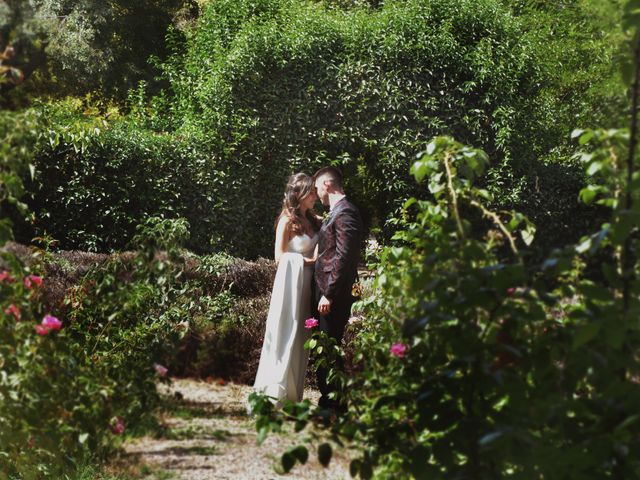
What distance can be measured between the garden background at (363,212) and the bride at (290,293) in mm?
281

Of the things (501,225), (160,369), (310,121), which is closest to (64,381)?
(160,369)

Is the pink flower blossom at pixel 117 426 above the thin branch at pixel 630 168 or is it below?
below

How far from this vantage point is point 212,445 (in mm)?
3279

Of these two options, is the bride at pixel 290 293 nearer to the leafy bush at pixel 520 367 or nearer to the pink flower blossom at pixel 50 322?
the pink flower blossom at pixel 50 322

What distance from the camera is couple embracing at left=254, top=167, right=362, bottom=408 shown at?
4.96 meters

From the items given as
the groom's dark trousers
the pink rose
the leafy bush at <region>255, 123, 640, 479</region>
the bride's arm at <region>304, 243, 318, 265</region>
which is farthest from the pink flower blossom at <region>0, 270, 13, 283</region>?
the bride's arm at <region>304, 243, 318, 265</region>

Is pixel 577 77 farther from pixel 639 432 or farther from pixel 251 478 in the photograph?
pixel 639 432

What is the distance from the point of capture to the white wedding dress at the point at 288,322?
17.2 feet

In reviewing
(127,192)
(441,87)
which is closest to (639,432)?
(127,192)

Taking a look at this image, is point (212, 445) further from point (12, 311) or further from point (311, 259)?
point (311, 259)

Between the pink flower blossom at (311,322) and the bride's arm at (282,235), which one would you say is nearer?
the pink flower blossom at (311,322)

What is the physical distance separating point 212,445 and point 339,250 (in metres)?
1.86

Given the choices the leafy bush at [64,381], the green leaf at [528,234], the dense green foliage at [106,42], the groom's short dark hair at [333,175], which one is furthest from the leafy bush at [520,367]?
the dense green foliage at [106,42]

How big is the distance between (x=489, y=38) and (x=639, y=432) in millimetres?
8279
